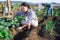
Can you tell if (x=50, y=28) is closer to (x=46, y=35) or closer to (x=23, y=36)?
(x=46, y=35)

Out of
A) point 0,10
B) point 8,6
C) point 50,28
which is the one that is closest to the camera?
point 50,28

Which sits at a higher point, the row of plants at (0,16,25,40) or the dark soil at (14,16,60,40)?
the row of plants at (0,16,25,40)

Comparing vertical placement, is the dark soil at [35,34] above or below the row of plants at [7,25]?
below

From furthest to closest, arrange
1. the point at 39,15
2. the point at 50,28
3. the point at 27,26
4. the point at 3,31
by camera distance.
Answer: the point at 39,15 < the point at 27,26 < the point at 50,28 < the point at 3,31

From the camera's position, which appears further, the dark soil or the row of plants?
the dark soil

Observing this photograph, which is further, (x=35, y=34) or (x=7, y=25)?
(x=7, y=25)

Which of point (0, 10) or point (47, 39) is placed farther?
point (0, 10)

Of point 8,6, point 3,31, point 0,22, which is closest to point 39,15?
point 8,6

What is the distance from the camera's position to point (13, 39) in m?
5.70

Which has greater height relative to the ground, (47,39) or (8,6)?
(8,6)

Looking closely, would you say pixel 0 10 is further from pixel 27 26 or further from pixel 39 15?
pixel 27 26

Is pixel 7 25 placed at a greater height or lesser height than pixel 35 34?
greater

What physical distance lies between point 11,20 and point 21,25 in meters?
→ 0.31

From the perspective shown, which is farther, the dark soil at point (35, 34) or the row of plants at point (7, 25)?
the dark soil at point (35, 34)
